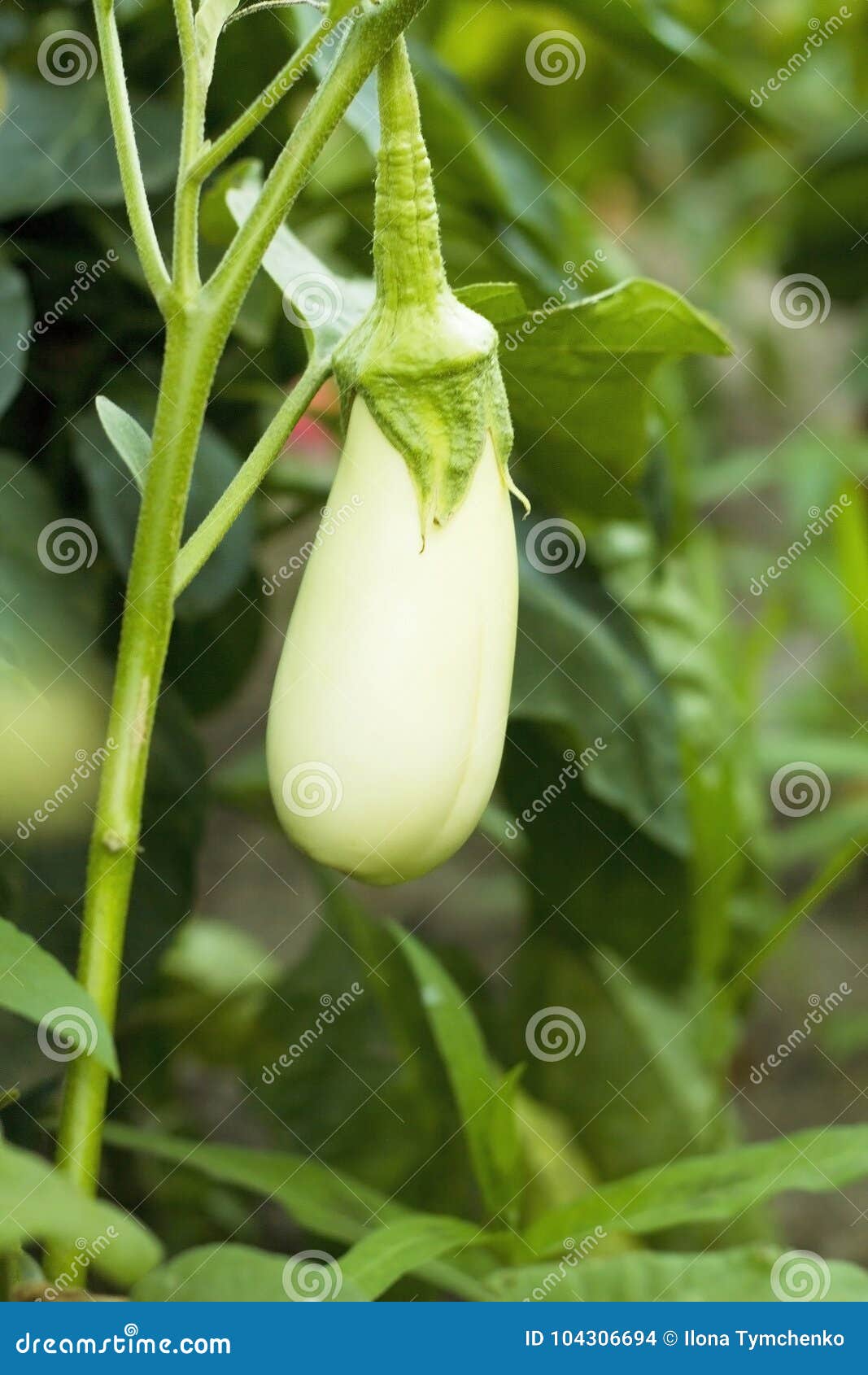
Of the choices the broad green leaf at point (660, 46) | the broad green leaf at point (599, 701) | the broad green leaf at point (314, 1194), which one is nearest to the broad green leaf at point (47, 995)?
the broad green leaf at point (314, 1194)

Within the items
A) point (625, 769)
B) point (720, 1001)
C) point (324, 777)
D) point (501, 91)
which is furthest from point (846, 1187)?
point (501, 91)

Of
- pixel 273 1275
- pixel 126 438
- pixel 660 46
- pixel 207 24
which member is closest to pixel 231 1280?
pixel 273 1275

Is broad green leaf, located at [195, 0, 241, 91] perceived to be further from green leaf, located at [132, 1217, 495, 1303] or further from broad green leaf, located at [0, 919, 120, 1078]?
green leaf, located at [132, 1217, 495, 1303]

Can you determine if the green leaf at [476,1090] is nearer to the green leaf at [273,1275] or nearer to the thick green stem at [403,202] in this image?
the green leaf at [273,1275]

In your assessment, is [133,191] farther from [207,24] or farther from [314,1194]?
[314,1194]

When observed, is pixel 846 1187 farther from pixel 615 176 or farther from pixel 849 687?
pixel 615 176
